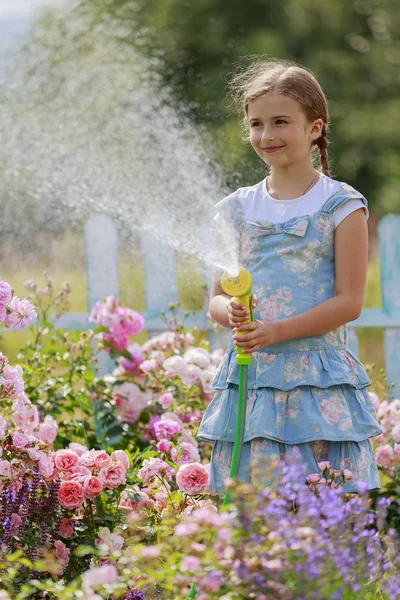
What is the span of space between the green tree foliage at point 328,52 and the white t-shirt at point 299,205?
705cm

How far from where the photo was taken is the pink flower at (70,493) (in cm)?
203

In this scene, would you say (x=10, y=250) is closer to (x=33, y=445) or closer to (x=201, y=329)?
(x=201, y=329)

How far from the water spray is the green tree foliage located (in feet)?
24.2

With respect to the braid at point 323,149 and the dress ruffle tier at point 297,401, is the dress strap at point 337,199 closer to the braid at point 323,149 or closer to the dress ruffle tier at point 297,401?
the braid at point 323,149

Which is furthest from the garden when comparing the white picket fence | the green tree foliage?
the green tree foliage

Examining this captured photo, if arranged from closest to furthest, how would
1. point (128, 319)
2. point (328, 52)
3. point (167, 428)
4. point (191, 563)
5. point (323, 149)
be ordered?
point (191, 563) < point (323, 149) < point (167, 428) < point (128, 319) < point (328, 52)

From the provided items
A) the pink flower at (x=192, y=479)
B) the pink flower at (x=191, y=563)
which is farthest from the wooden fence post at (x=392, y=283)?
the pink flower at (x=191, y=563)

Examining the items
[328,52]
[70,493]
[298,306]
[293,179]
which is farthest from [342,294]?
[328,52]

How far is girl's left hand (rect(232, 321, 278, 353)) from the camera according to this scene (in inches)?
75.4

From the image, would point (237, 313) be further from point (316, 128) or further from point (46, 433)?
point (46, 433)

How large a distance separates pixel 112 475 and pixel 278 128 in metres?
0.88

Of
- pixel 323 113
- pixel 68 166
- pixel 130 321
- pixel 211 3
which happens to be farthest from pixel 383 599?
pixel 211 3

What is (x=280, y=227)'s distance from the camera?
2.10 metres

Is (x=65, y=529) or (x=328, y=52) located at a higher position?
(x=328, y=52)
